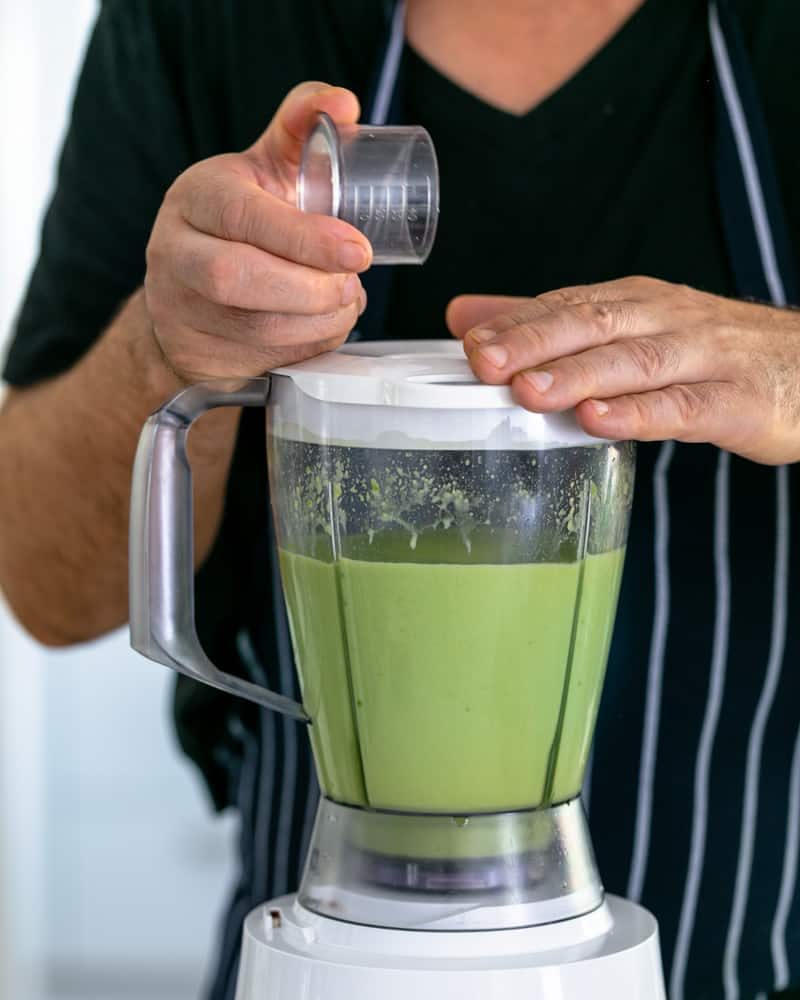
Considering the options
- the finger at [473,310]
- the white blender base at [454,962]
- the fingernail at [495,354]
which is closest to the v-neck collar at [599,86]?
the finger at [473,310]

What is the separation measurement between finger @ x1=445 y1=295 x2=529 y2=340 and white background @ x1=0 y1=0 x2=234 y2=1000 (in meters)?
1.78

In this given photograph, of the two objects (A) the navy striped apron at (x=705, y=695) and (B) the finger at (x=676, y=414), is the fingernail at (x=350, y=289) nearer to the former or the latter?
(B) the finger at (x=676, y=414)

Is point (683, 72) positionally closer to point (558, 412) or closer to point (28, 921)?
point (558, 412)

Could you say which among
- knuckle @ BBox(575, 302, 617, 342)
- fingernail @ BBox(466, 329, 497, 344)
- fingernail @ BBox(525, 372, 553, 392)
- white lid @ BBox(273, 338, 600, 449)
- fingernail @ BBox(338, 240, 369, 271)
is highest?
fingernail @ BBox(338, 240, 369, 271)

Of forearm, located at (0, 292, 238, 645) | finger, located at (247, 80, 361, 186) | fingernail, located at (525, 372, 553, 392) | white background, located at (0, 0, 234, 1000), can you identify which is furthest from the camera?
white background, located at (0, 0, 234, 1000)

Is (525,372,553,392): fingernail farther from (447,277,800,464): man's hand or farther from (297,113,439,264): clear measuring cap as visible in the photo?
(297,113,439,264): clear measuring cap

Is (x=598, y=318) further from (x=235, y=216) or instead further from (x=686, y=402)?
(x=235, y=216)

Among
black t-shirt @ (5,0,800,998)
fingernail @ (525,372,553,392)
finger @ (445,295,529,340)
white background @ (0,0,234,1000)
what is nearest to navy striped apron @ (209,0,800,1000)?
black t-shirt @ (5,0,800,998)

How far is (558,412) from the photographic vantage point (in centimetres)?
66

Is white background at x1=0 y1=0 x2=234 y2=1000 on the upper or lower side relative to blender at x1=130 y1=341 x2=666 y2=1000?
lower

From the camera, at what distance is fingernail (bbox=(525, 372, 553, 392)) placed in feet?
2.06

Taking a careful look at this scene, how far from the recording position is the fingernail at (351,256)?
2.14 ft

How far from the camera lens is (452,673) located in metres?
0.68

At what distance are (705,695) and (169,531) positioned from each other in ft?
1.35
